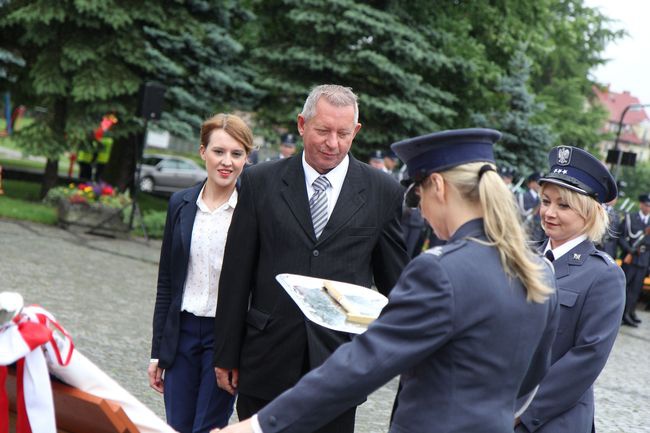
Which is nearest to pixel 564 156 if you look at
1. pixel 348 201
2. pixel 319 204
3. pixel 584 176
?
pixel 584 176

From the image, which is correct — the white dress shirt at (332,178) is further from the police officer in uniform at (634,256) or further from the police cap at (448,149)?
the police officer in uniform at (634,256)

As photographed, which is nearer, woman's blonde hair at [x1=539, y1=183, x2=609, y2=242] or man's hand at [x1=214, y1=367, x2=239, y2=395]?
woman's blonde hair at [x1=539, y1=183, x2=609, y2=242]

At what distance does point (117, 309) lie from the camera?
372 inches

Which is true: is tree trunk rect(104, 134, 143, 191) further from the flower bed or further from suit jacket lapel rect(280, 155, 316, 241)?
suit jacket lapel rect(280, 155, 316, 241)

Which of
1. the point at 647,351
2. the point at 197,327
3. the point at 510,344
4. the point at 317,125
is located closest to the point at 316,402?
the point at 510,344

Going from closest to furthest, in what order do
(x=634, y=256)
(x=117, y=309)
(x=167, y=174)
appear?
1. (x=117, y=309)
2. (x=634, y=256)
3. (x=167, y=174)

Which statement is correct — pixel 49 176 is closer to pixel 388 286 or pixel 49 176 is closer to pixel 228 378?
pixel 228 378

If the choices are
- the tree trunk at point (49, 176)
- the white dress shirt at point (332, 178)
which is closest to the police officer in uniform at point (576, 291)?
the white dress shirt at point (332, 178)

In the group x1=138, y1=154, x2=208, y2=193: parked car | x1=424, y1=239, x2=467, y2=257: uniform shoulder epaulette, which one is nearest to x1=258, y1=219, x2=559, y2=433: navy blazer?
x1=424, y1=239, x2=467, y2=257: uniform shoulder epaulette

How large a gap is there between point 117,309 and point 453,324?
25.8 feet

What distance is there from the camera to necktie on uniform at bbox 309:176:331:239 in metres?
3.51

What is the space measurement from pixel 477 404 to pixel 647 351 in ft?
34.7

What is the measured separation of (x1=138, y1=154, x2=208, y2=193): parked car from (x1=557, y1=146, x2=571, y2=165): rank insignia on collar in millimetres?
26734

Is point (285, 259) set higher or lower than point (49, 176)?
higher
